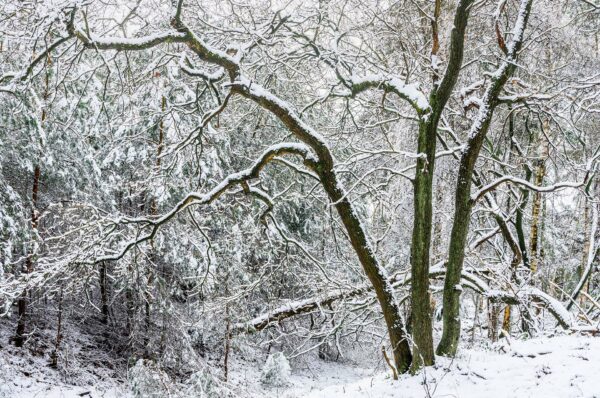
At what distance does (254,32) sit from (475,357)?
4.59 m

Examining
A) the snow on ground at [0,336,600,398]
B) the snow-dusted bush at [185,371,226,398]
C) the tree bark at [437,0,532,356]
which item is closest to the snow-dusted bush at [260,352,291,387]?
the snow-dusted bush at [185,371,226,398]

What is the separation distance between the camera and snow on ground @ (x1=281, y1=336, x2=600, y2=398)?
14.7ft

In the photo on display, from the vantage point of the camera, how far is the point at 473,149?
5.70m

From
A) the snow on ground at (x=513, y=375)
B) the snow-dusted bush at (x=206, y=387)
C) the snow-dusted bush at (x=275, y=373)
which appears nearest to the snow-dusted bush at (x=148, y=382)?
the snow-dusted bush at (x=206, y=387)

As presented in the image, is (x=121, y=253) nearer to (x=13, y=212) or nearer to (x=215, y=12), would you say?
(x=215, y=12)

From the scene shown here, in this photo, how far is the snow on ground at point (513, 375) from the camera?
4.49 m

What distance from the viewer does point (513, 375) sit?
16.4ft

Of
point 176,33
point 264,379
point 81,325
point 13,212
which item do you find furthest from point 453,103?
point 81,325

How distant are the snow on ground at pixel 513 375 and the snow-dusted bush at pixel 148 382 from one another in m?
3.99

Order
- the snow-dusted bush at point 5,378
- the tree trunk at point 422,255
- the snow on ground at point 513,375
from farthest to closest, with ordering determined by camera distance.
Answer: the snow-dusted bush at point 5,378
the tree trunk at point 422,255
the snow on ground at point 513,375

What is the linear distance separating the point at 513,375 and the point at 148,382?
6.43m

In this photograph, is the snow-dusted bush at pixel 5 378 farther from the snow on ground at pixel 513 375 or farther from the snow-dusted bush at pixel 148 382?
the snow on ground at pixel 513 375

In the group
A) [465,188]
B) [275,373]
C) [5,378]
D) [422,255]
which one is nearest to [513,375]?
[422,255]

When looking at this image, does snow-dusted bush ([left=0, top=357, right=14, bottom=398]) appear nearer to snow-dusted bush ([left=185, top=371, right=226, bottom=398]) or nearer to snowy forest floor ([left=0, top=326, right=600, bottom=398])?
snow-dusted bush ([left=185, top=371, right=226, bottom=398])
